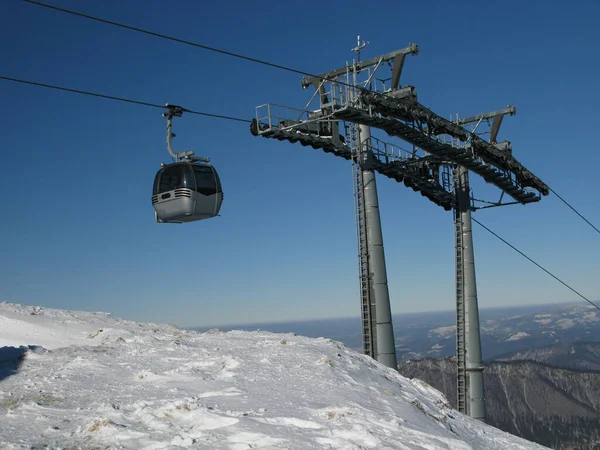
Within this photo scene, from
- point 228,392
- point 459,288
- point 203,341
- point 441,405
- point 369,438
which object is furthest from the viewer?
point 459,288

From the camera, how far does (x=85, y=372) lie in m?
11.8

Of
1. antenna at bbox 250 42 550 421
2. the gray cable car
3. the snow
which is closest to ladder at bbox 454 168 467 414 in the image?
antenna at bbox 250 42 550 421

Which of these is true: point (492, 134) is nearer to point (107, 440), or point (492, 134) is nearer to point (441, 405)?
point (441, 405)

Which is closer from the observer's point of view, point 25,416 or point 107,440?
point 107,440

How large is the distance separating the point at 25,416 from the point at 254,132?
16646 millimetres

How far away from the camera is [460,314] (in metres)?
33.2

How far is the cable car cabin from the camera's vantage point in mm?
17656

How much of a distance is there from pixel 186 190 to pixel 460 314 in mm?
21038

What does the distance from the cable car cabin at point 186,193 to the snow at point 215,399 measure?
3.87 m

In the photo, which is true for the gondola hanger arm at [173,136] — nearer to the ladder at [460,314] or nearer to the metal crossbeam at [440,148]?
the metal crossbeam at [440,148]

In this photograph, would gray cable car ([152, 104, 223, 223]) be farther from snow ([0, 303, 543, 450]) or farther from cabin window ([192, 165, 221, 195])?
snow ([0, 303, 543, 450])

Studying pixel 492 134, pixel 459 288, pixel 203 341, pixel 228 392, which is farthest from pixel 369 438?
pixel 492 134

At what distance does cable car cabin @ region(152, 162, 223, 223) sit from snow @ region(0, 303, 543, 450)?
387 cm

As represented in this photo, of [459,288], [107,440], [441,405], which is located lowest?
[441,405]
